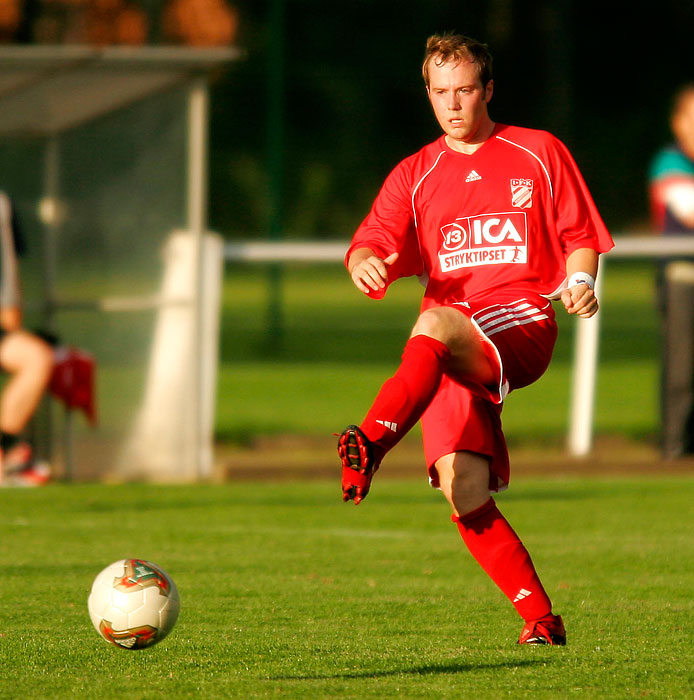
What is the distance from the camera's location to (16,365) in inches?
394

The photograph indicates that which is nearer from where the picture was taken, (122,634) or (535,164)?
(122,634)

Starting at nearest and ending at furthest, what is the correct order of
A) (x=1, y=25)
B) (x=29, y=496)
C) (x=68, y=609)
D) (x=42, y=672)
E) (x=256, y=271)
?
1. (x=42, y=672)
2. (x=68, y=609)
3. (x=29, y=496)
4. (x=1, y=25)
5. (x=256, y=271)

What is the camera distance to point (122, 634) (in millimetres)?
4602

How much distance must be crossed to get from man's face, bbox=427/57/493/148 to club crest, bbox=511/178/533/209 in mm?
236

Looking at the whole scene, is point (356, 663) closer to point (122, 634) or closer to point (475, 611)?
point (122, 634)

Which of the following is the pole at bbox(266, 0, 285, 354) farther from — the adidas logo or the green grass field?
the adidas logo

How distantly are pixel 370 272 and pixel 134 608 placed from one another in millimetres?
1281

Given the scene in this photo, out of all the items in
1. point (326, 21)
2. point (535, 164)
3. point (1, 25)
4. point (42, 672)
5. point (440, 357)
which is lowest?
point (42, 672)

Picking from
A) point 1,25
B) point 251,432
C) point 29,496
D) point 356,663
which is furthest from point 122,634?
point 1,25

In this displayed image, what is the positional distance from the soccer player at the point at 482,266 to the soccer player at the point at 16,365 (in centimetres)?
516

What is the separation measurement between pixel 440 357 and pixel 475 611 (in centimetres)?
140

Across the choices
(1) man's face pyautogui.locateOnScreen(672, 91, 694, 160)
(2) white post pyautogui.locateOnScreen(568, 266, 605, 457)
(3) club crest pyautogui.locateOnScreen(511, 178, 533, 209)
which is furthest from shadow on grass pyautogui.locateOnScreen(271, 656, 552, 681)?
(2) white post pyautogui.locateOnScreen(568, 266, 605, 457)

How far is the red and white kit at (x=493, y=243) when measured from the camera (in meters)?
4.92

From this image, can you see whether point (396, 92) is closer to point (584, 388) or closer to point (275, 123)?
point (275, 123)
